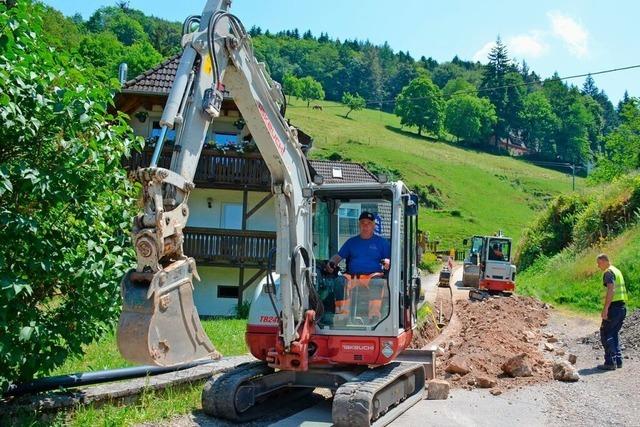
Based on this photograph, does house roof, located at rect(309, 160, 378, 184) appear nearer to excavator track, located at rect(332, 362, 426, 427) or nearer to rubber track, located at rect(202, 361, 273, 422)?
excavator track, located at rect(332, 362, 426, 427)

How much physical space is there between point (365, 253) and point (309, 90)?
126048 millimetres

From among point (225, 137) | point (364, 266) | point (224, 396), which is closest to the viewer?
point (224, 396)

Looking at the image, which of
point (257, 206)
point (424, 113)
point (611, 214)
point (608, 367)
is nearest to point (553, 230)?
point (611, 214)

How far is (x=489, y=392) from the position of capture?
9953 millimetres

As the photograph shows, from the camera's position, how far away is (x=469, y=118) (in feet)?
398

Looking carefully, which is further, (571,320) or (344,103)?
(344,103)

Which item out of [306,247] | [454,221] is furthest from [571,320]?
[454,221]

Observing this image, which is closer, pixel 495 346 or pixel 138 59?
pixel 495 346

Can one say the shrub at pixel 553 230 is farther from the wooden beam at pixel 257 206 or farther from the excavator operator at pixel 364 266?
the excavator operator at pixel 364 266

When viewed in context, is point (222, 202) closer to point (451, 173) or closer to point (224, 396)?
point (224, 396)

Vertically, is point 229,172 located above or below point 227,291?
above

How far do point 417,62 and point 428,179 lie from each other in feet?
389

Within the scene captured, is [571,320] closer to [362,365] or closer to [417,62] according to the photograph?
[362,365]

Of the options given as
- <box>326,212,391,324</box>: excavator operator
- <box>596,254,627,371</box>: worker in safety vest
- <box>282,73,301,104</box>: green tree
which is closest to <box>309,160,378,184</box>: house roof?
<box>596,254,627,371</box>: worker in safety vest
